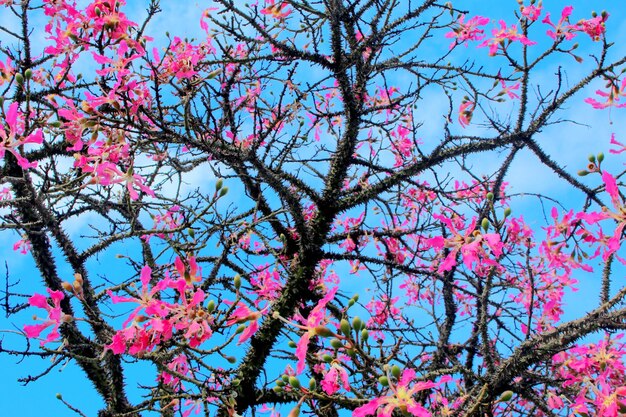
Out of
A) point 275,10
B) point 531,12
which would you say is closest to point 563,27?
point 531,12

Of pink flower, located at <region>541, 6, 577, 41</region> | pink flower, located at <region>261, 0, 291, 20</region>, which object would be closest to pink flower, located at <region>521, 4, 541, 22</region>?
pink flower, located at <region>541, 6, 577, 41</region>

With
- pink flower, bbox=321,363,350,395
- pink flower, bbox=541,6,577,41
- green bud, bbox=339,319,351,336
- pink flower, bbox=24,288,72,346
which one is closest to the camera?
green bud, bbox=339,319,351,336

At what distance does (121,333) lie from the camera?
239cm

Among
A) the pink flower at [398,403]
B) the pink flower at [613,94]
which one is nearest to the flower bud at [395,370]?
the pink flower at [398,403]

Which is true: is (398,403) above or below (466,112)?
below

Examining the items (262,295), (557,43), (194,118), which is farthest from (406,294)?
(194,118)

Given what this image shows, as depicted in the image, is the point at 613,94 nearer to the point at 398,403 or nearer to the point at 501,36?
the point at 501,36

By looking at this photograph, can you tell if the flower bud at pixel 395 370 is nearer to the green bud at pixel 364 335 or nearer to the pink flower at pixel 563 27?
the green bud at pixel 364 335

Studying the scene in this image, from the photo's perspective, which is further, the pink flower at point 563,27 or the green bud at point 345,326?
the pink flower at point 563,27

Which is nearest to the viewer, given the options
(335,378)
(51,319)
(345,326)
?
(345,326)

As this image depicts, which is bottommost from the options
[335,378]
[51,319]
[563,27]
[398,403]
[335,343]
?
[398,403]

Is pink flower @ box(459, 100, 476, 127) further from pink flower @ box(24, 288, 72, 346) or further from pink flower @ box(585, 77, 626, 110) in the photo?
pink flower @ box(24, 288, 72, 346)

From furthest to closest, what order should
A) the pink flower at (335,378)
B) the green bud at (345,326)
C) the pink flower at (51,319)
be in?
the pink flower at (51,319)
the pink flower at (335,378)
the green bud at (345,326)

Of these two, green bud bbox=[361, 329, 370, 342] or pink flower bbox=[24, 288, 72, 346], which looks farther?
pink flower bbox=[24, 288, 72, 346]
